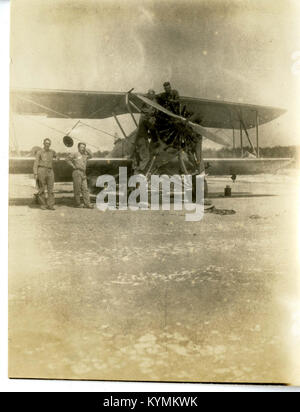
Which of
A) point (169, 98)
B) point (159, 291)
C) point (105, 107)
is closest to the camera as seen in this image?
point (159, 291)

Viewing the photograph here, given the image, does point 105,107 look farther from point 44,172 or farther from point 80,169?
point 44,172

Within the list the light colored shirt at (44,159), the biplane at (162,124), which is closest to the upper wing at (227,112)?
the biplane at (162,124)

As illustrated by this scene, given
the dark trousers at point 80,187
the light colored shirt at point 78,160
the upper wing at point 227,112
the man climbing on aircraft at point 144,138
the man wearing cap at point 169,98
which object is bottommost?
the dark trousers at point 80,187

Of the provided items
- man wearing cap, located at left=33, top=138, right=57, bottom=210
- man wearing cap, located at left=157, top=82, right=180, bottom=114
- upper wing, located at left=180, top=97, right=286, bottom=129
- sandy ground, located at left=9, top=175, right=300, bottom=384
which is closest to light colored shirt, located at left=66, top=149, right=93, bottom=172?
man wearing cap, located at left=33, top=138, right=57, bottom=210

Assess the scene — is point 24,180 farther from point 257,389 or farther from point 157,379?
point 257,389

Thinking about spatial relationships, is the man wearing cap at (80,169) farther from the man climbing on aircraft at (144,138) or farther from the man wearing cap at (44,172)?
the man climbing on aircraft at (144,138)

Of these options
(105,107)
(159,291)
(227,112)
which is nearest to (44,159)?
(105,107)
